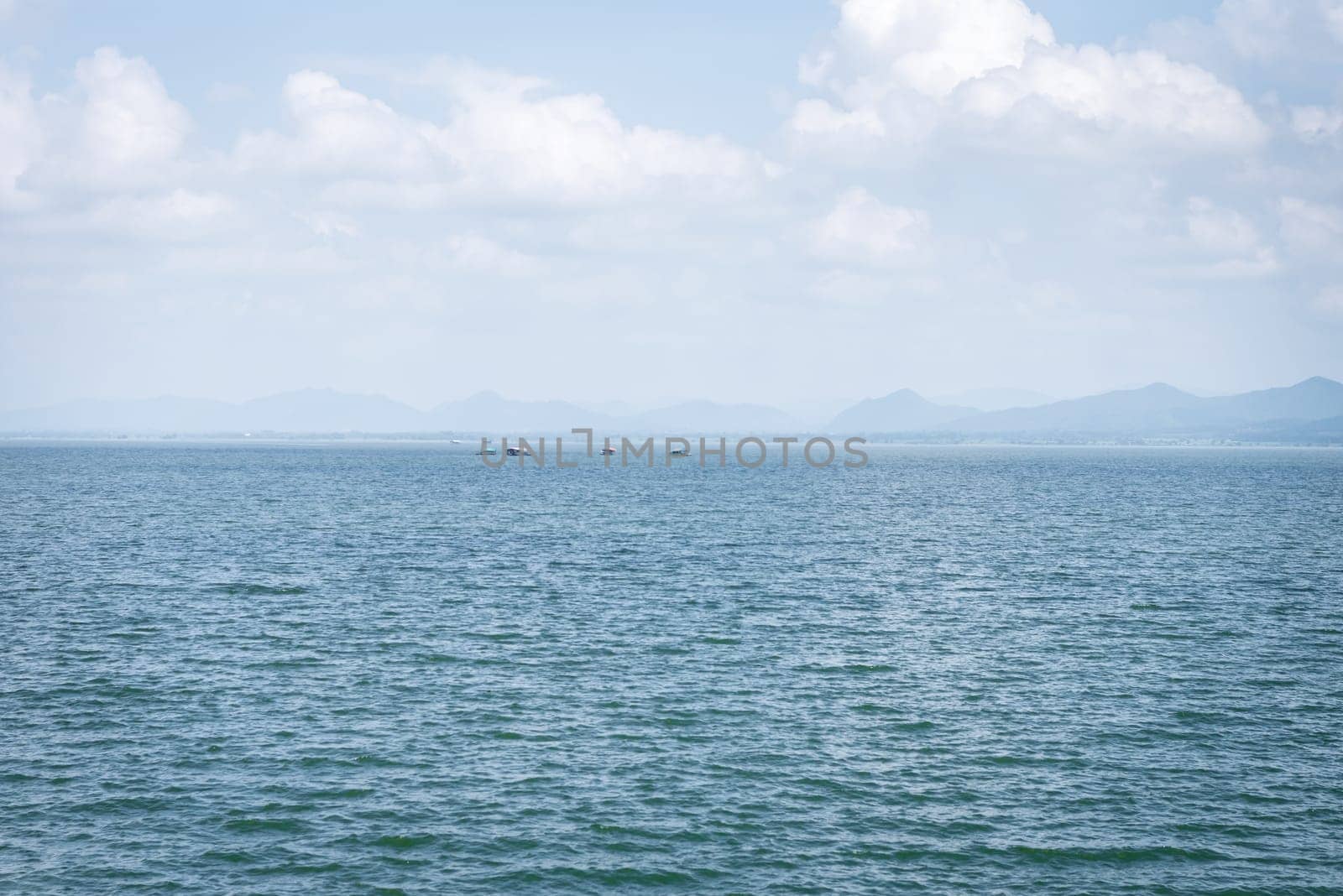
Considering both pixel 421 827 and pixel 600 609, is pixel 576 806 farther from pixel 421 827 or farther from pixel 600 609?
pixel 600 609

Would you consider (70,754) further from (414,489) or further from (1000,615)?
(414,489)

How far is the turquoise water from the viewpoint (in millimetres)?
30266

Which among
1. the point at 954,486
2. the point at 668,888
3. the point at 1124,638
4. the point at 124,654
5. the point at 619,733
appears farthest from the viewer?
the point at 954,486

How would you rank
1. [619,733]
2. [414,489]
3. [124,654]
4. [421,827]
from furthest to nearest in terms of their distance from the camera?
1. [414,489]
2. [124,654]
3. [619,733]
4. [421,827]

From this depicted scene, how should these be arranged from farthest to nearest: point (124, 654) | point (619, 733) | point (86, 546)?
point (86, 546)
point (124, 654)
point (619, 733)

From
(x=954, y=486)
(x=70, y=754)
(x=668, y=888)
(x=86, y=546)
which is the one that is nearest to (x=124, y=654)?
(x=70, y=754)

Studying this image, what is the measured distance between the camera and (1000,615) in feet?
207

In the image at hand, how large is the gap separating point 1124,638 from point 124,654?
169ft

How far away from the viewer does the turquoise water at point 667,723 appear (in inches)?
1192

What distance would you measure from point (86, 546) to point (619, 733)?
229 feet

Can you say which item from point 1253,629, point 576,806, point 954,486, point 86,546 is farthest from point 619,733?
point 954,486

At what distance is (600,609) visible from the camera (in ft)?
211

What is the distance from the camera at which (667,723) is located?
1647 inches

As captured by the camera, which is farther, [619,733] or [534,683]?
[534,683]
